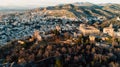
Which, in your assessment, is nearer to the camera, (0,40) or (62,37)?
(62,37)

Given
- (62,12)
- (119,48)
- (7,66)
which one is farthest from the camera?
(62,12)

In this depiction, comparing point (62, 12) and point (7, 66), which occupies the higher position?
point (7, 66)

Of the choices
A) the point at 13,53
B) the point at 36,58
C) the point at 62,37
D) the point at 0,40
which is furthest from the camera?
the point at 0,40

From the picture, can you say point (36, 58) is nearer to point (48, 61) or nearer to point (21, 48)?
point (48, 61)

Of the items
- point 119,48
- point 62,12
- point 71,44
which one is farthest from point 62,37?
point 62,12

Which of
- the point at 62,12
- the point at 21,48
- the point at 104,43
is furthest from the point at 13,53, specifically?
the point at 62,12

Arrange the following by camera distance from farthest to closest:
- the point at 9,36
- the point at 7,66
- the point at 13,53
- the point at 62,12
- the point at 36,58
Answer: the point at 62,12, the point at 9,36, the point at 13,53, the point at 36,58, the point at 7,66

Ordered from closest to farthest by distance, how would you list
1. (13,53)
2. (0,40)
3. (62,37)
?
(13,53)
(62,37)
(0,40)

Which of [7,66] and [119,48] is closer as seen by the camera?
[7,66]

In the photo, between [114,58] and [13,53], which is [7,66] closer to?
[13,53]
